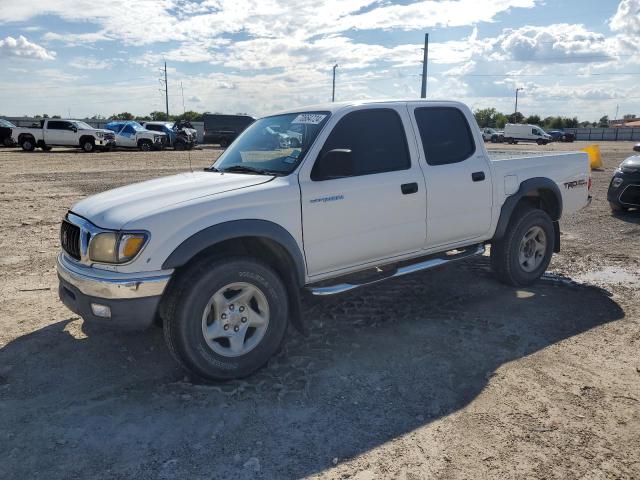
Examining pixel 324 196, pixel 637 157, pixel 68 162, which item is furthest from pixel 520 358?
pixel 68 162

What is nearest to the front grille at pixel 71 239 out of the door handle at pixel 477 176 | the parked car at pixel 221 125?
the door handle at pixel 477 176

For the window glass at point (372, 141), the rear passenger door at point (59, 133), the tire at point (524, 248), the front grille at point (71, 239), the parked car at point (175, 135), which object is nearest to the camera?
the front grille at point (71, 239)

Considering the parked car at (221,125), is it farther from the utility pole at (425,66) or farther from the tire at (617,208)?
the tire at (617,208)

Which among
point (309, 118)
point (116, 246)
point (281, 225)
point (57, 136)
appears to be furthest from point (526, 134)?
point (116, 246)

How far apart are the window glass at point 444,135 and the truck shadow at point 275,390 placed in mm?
1444

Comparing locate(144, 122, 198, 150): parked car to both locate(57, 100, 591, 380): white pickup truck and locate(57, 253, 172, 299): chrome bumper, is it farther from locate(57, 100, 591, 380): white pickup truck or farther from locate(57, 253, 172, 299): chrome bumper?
locate(57, 253, 172, 299): chrome bumper

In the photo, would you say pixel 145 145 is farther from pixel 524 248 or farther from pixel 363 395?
pixel 363 395

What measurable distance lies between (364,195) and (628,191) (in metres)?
7.69

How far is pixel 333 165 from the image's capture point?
3885 mm

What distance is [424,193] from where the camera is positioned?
456 cm

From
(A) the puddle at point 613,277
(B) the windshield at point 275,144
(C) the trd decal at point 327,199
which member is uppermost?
(B) the windshield at point 275,144

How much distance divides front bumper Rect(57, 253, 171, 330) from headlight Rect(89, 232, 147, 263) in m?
0.10

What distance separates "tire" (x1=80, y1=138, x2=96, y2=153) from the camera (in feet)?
93.4

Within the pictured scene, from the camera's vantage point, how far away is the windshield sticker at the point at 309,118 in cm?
427
